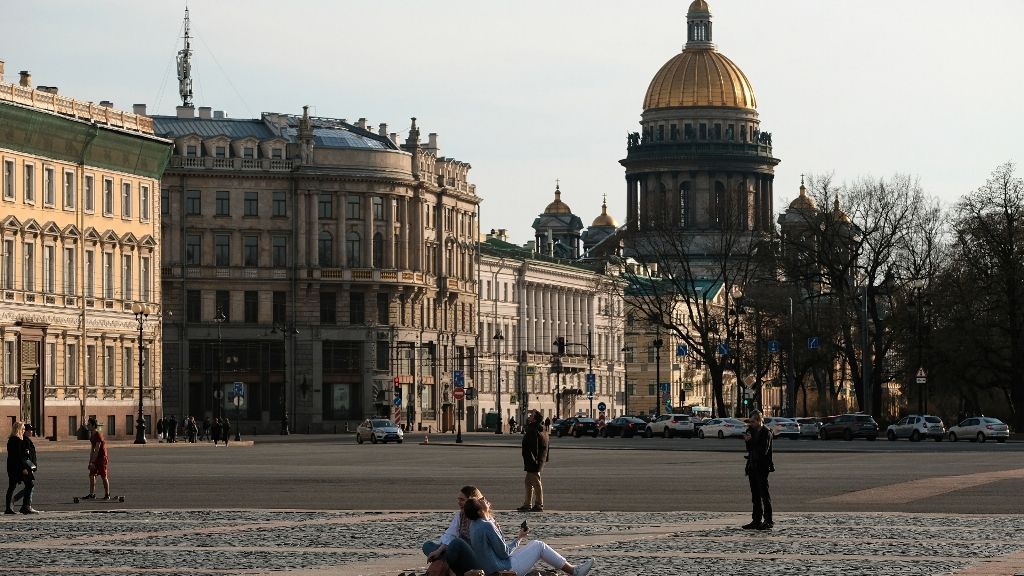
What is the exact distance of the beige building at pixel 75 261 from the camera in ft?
301

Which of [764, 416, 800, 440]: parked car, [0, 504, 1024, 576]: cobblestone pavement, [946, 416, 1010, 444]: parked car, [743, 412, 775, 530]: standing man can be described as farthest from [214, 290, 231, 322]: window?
[743, 412, 775, 530]: standing man

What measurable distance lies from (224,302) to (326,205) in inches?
373

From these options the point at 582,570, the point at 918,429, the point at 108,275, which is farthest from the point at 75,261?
the point at 582,570

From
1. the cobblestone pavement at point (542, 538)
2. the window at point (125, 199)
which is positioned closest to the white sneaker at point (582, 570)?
the cobblestone pavement at point (542, 538)

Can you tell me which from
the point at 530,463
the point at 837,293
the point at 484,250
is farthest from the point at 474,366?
the point at 530,463

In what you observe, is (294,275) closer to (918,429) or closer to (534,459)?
(918,429)

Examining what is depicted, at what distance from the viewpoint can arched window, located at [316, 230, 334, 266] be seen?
141875 mm

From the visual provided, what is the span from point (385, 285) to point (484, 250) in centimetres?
2939

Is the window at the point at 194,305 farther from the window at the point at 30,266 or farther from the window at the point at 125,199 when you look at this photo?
the window at the point at 30,266

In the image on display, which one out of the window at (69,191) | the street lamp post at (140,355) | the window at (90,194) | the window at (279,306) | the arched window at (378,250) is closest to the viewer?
the street lamp post at (140,355)

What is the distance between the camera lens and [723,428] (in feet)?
360

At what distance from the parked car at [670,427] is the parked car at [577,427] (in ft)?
10.9

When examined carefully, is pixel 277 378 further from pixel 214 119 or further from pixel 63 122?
pixel 63 122

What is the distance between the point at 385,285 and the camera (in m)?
143
